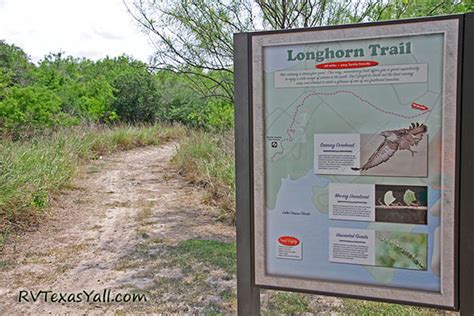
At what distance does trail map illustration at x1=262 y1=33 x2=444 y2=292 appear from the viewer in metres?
2.08

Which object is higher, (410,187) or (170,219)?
(410,187)

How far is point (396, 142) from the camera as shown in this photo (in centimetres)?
212

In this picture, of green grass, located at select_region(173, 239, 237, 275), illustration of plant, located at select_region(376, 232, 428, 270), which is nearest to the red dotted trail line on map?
illustration of plant, located at select_region(376, 232, 428, 270)

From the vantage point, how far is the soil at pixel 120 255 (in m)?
3.39

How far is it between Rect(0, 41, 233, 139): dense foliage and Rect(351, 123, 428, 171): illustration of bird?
16.3 ft

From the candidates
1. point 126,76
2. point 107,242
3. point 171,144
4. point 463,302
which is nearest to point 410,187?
point 463,302

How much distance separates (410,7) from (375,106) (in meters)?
3.55

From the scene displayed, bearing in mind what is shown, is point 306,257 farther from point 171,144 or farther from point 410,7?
point 171,144

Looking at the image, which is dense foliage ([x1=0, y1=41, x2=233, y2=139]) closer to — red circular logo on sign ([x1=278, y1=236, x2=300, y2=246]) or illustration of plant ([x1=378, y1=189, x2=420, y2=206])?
red circular logo on sign ([x1=278, y1=236, x2=300, y2=246])

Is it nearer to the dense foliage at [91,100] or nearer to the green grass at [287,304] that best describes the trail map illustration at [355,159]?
the green grass at [287,304]

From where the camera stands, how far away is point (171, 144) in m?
15.4

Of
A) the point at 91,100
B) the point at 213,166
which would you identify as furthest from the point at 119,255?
the point at 91,100

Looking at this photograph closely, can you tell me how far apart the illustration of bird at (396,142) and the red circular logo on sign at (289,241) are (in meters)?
0.50

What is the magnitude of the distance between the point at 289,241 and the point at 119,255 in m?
2.58
